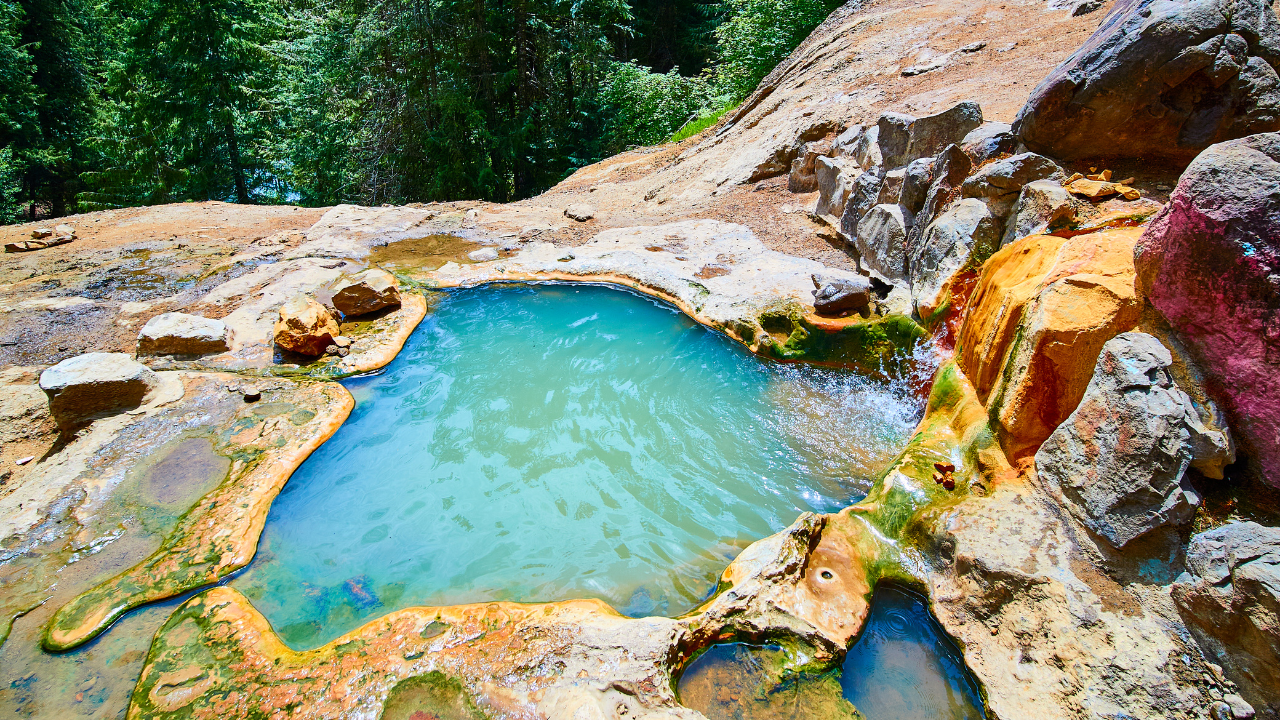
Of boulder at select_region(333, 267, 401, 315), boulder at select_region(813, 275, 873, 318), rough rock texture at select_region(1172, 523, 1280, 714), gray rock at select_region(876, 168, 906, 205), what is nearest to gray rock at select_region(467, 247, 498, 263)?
boulder at select_region(333, 267, 401, 315)

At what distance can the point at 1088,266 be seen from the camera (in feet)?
11.0

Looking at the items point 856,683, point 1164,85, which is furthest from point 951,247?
point 856,683

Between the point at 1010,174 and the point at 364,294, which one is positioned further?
the point at 364,294

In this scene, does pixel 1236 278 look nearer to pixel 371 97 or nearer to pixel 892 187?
pixel 892 187

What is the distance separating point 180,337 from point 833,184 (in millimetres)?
7489

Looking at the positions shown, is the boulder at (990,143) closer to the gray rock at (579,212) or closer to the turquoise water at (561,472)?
the turquoise water at (561,472)

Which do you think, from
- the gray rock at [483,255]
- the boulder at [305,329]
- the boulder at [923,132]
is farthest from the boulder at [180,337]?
the boulder at [923,132]

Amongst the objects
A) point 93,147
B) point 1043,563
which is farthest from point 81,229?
point 1043,563

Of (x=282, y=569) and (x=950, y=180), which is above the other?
(x=950, y=180)

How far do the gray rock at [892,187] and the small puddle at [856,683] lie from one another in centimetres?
473

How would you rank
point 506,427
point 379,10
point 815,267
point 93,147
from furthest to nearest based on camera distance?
point 93,147
point 379,10
point 815,267
point 506,427

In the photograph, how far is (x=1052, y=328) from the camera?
3182mm

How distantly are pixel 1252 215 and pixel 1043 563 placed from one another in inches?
69.6

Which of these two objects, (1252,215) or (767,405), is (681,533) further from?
(1252,215)
